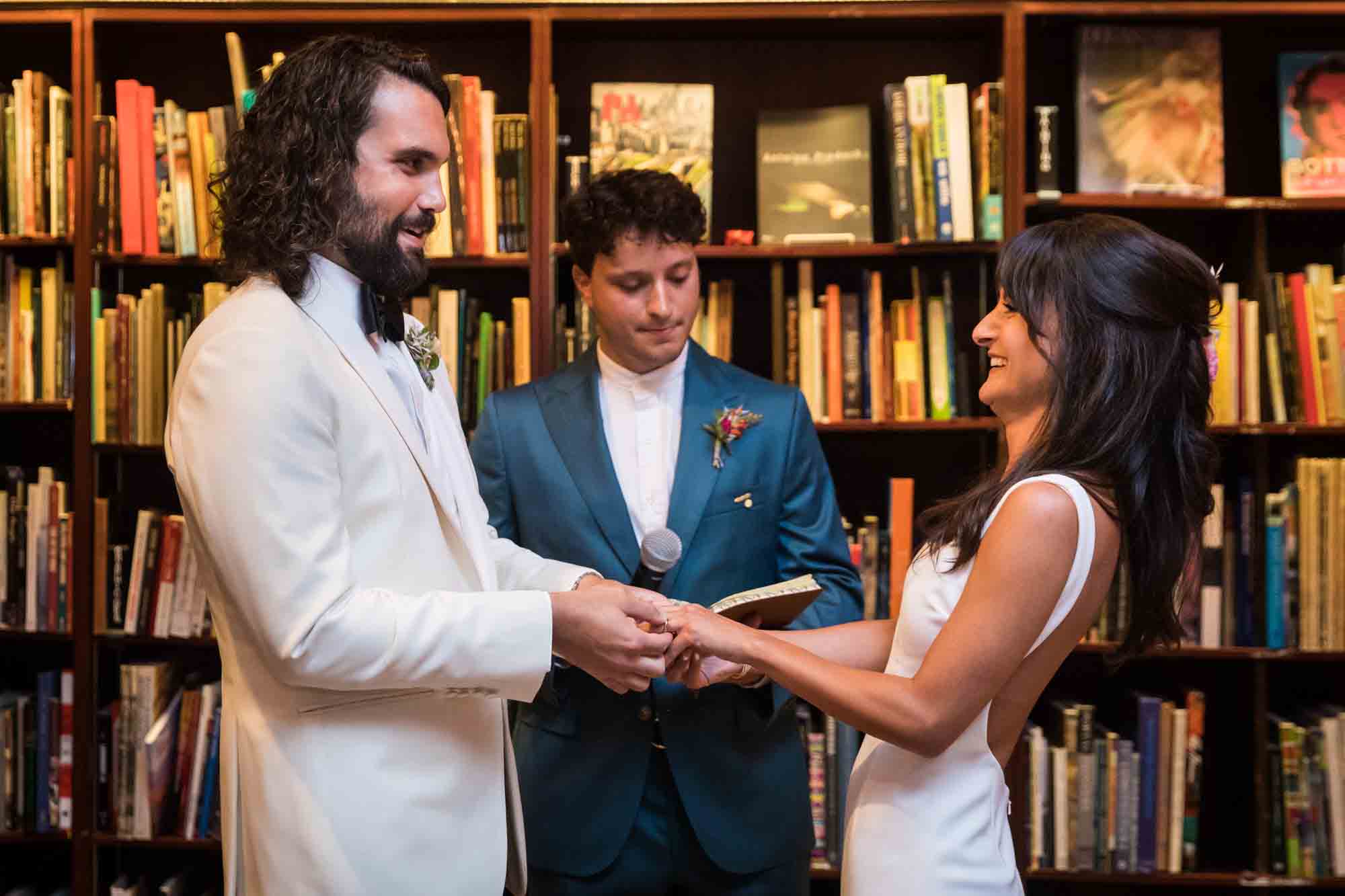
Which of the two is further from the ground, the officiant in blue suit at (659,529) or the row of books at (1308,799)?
the officiant in blue suit at (659,529)

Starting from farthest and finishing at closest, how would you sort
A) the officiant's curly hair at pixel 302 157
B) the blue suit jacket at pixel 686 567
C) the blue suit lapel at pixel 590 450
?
1. the blue suit lapel at pixel 590 450
2. the blue suit jacket at pixel 686 567
3. the officiant's curly hair at pixel 302 157

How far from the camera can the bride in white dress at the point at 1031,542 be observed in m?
1.56

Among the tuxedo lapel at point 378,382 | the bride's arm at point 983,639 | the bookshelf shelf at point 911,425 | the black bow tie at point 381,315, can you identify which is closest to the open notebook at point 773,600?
the bride's arm at point 983,639

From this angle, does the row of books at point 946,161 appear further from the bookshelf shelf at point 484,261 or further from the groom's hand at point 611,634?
the groom's hand at point 611,634

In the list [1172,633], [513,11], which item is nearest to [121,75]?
[513,11]

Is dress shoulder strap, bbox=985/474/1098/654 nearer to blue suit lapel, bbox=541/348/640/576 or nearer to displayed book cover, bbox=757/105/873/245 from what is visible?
blue suit lapel, bbox=541/348/640/576

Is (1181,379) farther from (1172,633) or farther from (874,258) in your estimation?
(874,258)

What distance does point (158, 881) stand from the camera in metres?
3.40

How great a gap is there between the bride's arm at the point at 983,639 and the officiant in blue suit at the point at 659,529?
0.49 metres

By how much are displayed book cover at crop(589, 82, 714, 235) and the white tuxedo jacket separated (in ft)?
5.30

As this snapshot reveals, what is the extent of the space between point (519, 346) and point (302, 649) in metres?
1.76

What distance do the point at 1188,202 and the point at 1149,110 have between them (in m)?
0.27

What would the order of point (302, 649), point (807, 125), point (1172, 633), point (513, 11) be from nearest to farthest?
point (302, 649) → point (1172, 633) → point (513, 11) → point (807, 125)

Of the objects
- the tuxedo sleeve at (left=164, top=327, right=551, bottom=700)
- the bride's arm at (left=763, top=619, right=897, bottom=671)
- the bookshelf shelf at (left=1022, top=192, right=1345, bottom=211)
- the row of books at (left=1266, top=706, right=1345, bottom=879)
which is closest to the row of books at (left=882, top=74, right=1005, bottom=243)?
the bookshelf shelf at (left=1022, top=192, right=1345, bottom=211)
